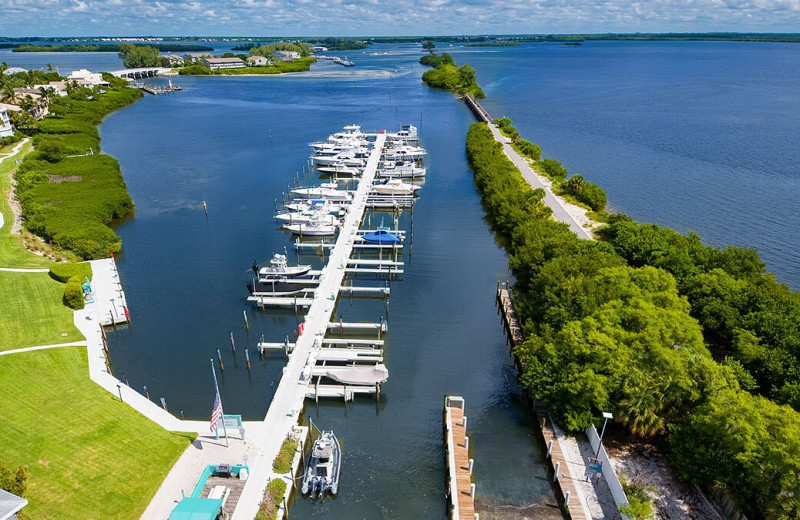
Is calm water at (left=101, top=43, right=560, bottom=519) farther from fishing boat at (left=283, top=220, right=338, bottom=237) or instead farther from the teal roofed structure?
the teal roofed structure

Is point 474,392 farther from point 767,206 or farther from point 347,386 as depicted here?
point 767,206

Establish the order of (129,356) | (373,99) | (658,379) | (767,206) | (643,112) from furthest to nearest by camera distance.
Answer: (373,99), (643,112), (767,206), (129,356), (658,379)

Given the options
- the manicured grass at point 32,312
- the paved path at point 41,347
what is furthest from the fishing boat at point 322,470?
the manicured grass at point 32,312

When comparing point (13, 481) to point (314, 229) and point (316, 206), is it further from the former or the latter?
point (316, 206)

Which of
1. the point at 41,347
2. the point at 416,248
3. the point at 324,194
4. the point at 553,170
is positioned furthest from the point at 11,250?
the point at 553,170

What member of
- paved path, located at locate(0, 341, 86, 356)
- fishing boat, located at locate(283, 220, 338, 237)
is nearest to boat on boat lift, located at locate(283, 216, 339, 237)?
fishing boat, located at locate(283, 220, 338, 237)

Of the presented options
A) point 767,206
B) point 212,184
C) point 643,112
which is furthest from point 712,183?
point 212,184
